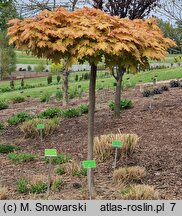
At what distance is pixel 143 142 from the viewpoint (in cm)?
816

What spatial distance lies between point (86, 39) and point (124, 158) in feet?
9.47

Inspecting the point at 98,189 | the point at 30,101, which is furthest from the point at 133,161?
the point at 30,101

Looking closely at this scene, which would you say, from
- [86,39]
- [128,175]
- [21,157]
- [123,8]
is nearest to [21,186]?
[128,175]

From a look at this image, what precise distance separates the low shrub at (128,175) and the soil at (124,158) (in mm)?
101

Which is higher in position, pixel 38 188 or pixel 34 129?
pixel 34 129

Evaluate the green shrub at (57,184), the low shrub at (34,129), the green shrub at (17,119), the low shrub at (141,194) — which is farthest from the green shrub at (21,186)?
the green shrub at (17,119)

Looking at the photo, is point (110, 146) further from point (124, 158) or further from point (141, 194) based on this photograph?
point (141, 194)

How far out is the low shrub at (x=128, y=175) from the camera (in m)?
6.25

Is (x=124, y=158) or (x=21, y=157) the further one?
(x=21, y=157)

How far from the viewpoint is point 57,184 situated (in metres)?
6.13

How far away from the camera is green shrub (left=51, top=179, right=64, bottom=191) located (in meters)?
6.03

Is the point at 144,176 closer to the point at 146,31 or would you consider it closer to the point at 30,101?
the point at 146,31

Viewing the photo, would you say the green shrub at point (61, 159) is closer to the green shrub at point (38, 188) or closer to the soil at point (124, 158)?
the soil at point (124, 158)

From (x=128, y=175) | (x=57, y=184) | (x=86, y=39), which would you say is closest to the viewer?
(x=86, y=39)
